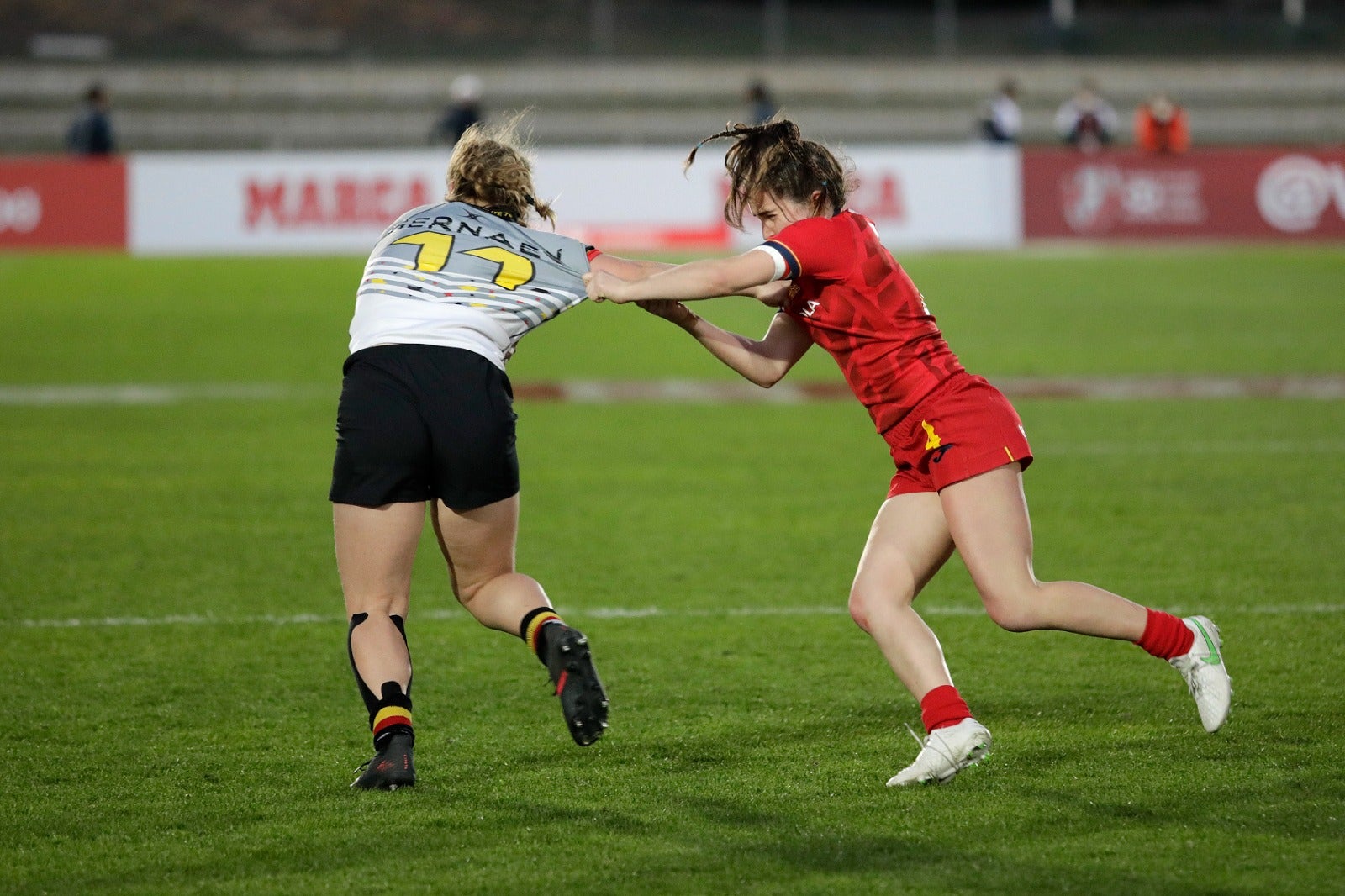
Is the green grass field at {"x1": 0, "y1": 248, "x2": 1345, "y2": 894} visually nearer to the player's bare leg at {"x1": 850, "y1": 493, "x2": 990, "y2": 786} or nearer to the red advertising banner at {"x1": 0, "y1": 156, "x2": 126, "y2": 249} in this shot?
the player's bare leg at {"x1": 850, "y1": 493, "x2": 990, "y2": 786}

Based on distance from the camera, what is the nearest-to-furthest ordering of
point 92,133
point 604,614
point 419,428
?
point 419,428 < point 604,614 < point 92,133

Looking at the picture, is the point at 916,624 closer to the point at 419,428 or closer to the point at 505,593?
the point at 505,593

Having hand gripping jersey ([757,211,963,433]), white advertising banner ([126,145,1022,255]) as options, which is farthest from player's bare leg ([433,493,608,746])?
white advertising banner ([126,145,1022,255])

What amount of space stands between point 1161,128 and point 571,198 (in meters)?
10.5

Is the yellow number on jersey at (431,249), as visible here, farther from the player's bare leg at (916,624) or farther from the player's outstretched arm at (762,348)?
the player's bare leg at (916,624)

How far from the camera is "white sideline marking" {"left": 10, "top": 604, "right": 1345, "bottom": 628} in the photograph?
6523mm

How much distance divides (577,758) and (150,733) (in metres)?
1.35

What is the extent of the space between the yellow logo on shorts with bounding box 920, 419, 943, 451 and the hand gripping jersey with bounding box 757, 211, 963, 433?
3.0 inches

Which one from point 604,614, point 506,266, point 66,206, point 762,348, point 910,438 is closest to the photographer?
point 506,266

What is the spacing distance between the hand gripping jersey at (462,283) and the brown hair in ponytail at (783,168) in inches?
20.1

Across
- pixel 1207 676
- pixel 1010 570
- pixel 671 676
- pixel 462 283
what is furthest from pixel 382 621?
pixel 1207 676

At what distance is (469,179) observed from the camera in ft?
15.3

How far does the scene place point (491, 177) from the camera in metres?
4.64

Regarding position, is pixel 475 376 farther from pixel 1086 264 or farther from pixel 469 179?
pixel 1086 264
